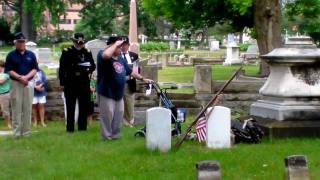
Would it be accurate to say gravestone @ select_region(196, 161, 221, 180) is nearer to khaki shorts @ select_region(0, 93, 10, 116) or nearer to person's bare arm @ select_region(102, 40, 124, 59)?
Result: person's bare arm @ select_region(102, 40, 124, 59)

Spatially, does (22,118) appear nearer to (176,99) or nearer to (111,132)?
(111,132)

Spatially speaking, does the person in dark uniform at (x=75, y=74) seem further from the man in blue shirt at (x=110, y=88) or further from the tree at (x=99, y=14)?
the tree at (x=99, y=14)

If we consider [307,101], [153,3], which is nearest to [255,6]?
[153,3]

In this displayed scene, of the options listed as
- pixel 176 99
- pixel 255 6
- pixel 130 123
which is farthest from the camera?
pixel 255 6

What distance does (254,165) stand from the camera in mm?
8891

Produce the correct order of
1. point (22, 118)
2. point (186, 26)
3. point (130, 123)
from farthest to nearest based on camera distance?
point (186, 26) → point (130, 123) → point (22, 118)

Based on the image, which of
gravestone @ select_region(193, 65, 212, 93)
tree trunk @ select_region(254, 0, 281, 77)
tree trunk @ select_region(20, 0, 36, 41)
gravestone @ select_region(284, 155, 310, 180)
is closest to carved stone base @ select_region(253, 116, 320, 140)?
gravestone @ select_region(284, 155, 310, 180)

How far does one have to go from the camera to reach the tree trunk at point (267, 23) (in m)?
23.0

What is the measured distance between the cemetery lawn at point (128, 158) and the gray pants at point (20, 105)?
0.33 m

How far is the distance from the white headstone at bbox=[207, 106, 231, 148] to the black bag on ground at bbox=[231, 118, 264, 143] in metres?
0.75

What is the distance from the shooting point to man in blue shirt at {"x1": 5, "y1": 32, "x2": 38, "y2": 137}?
11.9 m

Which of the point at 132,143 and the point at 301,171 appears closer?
the point at 301,171

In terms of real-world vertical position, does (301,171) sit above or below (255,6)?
below

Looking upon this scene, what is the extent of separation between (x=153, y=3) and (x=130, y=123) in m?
12.8
